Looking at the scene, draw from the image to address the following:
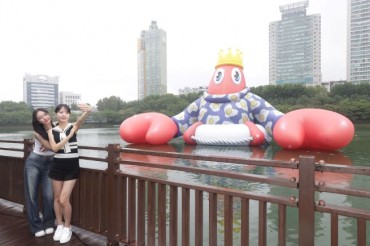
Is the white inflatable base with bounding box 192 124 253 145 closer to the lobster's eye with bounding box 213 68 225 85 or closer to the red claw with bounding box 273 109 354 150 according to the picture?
the red claw with bounding box 273 109 354 150

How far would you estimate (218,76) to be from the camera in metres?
14.0

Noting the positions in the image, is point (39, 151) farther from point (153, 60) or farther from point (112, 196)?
point (153, 60)

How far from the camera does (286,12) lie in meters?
61.9

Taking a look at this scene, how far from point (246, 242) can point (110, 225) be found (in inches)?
49.4

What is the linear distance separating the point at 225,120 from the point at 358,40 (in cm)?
5048

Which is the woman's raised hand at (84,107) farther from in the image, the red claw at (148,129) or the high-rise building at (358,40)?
the high-rise building at (358,40)

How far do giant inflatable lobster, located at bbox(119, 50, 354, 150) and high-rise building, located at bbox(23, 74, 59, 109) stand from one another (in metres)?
64.5

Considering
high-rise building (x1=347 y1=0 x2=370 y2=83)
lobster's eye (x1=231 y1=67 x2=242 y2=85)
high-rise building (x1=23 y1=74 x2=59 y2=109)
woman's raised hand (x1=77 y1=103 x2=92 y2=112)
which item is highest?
high-rise building (x1=347 y1=0 x2=370 y2=83)

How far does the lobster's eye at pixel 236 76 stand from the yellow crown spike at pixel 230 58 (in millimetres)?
348

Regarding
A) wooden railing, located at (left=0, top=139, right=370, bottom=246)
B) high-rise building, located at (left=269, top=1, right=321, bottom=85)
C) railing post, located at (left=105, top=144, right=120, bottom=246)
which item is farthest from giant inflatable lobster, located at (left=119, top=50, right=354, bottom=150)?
high-rise building, located at (left=269, top=1, right=321, bottom=85)

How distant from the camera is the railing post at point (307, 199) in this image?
5.00ft

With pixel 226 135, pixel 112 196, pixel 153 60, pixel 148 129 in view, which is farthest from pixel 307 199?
pixel 153 60

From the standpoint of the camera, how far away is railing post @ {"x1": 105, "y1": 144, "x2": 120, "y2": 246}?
8.21ft

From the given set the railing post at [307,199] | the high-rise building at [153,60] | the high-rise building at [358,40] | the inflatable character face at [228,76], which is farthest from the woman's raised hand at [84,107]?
the high-rise building at [153,60]
